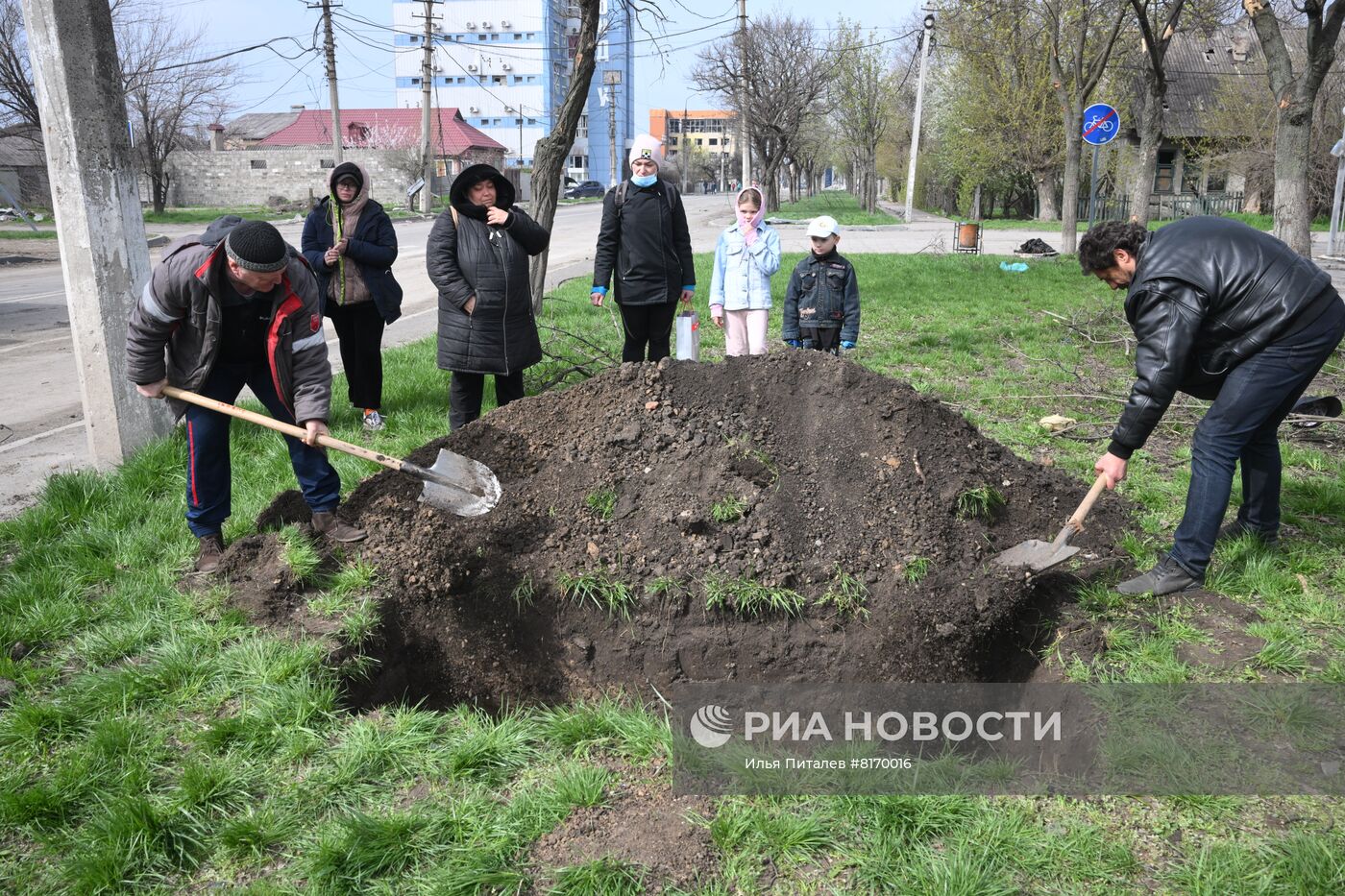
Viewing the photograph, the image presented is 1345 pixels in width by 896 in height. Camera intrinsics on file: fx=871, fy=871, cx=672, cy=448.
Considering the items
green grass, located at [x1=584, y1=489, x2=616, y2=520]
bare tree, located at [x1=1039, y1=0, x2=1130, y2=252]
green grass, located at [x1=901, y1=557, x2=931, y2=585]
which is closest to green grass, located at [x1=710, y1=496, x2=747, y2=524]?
green grass, located at [x1=584, y1=489, x2=616, y2=520]

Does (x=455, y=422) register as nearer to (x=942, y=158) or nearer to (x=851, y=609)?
(x=851, y=609)

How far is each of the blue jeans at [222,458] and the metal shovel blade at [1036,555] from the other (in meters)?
3.17

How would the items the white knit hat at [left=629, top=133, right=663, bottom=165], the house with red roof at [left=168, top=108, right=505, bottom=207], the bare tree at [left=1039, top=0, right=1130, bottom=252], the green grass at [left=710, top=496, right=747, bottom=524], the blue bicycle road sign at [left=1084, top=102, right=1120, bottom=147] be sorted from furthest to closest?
1. the house with red roof at [left=168, top=108, right=505, bottom=207]
2. the bare tree at [left=1039, top=0, right=1130, bottom=252]
3. the blue bicycle road sign at [left=1084, top=102, right=1120, bottom=147]
4. the white knit hat at [left=629, top=133, right=663, bottom=165]
5. the green grass at [left=710, top=496, right=747, bottom=524]

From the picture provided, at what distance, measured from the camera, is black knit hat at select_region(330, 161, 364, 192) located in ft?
19.1

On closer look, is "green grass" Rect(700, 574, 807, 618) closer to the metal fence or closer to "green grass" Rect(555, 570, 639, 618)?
"green grass" Rect(555, 570, 639, 618)

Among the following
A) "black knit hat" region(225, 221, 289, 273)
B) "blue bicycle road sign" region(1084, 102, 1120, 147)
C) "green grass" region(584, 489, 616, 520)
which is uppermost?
"blue bicycle road sign" region(1084, 102, 1120, 147)

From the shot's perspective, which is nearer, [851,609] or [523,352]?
[851,609]

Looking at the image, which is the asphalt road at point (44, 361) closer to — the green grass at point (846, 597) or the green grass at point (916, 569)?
the green grass at point (846, 597)

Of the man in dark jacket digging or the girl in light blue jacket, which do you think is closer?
the man in dark jacket digging

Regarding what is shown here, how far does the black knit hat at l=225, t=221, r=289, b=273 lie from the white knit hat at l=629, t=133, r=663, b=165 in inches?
124

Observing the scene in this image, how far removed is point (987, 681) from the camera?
12.0 ft

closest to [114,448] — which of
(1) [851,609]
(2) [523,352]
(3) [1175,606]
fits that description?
(2) [523,352]

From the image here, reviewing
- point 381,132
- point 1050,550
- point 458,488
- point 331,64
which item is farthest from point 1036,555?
point 381,132

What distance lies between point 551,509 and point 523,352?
1627 mm
